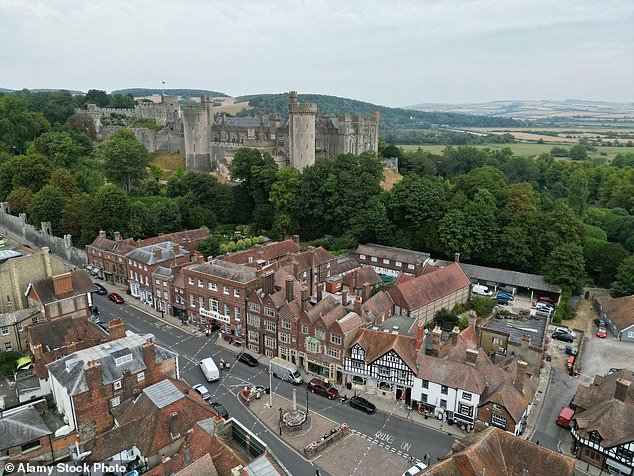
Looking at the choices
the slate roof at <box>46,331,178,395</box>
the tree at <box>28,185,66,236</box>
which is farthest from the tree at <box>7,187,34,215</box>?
the slate roof at <box>46,331,178,395</box>

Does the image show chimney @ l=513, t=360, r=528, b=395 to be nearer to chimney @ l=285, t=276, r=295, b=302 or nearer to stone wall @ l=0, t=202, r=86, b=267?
chimney @ l=285, t=276, r=295, b=302

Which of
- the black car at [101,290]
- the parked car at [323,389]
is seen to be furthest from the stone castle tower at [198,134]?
the parked car at [323,389]

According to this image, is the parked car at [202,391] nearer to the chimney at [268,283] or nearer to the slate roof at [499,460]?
the chimney at [268,283]

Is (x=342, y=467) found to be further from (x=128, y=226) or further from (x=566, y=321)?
(x=128, y=226)

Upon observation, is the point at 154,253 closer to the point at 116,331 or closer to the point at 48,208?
the point at 116,331

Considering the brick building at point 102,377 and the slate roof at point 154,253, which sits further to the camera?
the slate roof at point 154,253

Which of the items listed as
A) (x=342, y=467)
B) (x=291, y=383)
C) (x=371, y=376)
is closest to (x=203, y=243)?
(x=291, y=383)

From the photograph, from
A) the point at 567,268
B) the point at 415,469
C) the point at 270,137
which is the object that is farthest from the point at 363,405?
the point at 270,137
